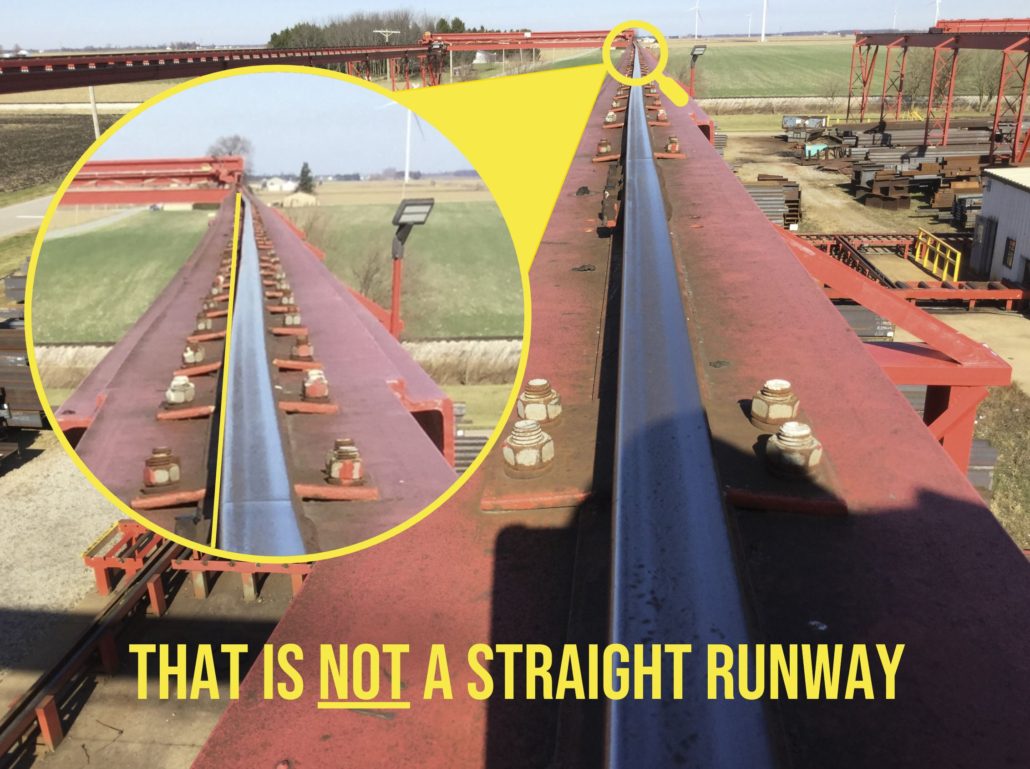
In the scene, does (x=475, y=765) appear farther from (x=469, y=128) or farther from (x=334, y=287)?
(x=469, y=128)

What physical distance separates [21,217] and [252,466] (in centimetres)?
3447

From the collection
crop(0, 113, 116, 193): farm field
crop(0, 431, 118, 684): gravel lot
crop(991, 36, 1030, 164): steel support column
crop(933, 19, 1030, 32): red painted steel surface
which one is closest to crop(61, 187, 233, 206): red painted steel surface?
crop(0, 431, 118, 684): gravel lot

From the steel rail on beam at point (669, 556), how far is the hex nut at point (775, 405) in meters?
0.15

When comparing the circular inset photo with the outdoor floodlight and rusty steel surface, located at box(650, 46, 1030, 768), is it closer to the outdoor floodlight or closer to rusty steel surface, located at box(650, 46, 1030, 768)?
the outdoor floodlight

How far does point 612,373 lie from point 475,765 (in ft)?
3.96

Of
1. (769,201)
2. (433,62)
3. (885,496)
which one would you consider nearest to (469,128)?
(885,496)

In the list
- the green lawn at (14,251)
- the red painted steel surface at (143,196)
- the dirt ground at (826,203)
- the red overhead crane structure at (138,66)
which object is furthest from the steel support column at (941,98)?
the red painted steel surface at (143,196)

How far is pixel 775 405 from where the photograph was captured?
1.84m

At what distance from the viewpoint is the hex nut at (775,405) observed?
6.03 feet

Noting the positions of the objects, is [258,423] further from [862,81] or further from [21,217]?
[862,81]

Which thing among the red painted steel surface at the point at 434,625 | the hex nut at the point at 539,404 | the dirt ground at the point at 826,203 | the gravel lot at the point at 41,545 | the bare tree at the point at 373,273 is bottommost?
the gravel lot at the point at 41,545

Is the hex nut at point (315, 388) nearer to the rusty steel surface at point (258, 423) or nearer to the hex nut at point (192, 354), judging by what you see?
the rusty steel surface at point (258, 423)

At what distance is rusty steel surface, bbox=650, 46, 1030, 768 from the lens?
1132 millimetres

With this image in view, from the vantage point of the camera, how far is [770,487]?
1.66m
